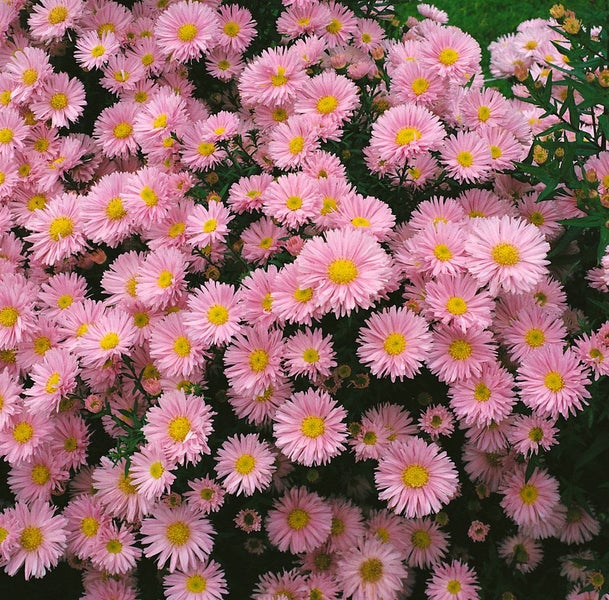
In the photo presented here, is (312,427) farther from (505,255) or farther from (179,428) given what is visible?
(505,255)

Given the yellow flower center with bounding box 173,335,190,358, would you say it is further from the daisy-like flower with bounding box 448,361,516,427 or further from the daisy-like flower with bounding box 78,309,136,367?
the daisy-like flower with bounding box 448,361,516,427

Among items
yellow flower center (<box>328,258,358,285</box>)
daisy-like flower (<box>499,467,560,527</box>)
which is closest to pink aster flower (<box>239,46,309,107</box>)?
yellow flower center (<box>328,258,358,285</box>)

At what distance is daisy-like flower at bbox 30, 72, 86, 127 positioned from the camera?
238 centimetres

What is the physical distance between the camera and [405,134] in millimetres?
1911

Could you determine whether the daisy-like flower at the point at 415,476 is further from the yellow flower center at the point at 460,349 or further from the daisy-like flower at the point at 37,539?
the daisy-like flower at the point at 37,539

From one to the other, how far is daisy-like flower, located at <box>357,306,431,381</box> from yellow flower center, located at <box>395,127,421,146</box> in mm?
486

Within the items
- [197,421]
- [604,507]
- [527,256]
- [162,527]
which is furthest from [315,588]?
[527,256]

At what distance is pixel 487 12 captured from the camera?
4586mm

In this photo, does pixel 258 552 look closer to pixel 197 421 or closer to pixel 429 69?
pixel 197 421

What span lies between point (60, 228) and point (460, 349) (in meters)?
1.28

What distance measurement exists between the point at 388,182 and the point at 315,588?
1193 mm

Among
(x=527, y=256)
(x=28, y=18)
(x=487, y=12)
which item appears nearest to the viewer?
(x=527, y=256)

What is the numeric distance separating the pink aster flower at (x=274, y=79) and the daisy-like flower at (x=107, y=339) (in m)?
0.79

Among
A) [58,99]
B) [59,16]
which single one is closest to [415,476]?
[58,99]
